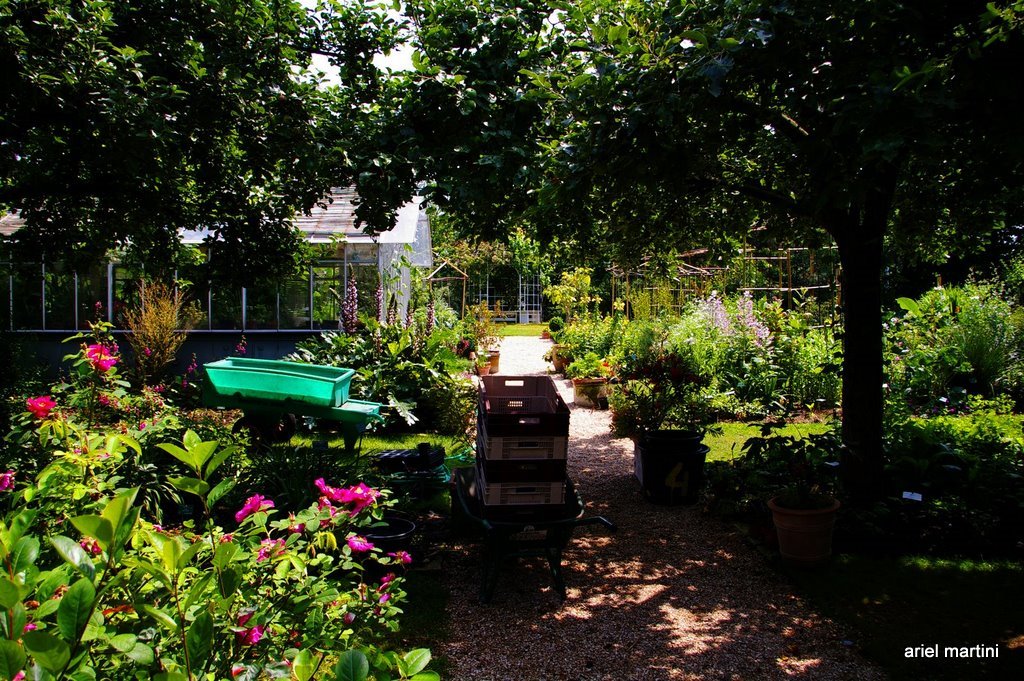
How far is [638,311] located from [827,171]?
10619 millimetres

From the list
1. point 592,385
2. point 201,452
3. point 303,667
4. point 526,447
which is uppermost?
point 201,452

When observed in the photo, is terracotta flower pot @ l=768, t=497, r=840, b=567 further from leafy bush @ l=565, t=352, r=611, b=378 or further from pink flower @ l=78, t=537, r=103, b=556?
leafy bush @ l=565, t=352, r=611, b=378

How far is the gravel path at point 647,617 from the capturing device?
320 cm

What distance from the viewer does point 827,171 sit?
3.46m

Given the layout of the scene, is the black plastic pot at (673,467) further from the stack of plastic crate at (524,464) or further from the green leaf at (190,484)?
the green leaf at (190,484)

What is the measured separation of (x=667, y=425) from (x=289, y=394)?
152 inches

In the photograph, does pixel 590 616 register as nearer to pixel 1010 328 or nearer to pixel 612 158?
pixel 612 158

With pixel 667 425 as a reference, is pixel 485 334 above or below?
above

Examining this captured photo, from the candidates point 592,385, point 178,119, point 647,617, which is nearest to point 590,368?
point 592,385

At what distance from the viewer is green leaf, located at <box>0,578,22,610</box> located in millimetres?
948

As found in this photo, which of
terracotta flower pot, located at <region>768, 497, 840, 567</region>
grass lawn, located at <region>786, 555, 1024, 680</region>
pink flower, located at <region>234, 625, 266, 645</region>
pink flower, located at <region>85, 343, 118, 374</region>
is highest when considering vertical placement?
pink flower, located at <region>85, 343, 118, 374</region>

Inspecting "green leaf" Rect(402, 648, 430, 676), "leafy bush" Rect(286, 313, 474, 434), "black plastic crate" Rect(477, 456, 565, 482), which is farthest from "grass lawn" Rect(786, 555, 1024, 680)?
"leafy bush" Rect(286, 313, 474, 434)

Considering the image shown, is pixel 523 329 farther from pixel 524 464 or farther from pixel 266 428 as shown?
pixel 524 464

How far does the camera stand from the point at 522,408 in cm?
530
